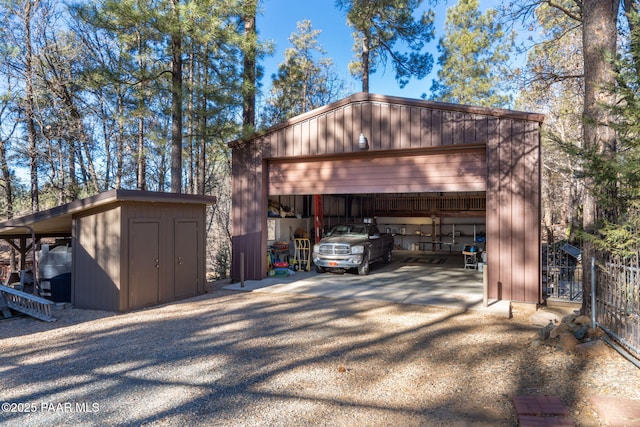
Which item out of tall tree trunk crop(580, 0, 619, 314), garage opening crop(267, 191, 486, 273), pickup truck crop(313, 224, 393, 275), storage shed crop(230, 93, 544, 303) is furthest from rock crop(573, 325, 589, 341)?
garage opening crop(267, 191, 486, 273)

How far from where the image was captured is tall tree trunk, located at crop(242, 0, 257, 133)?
10016 mm

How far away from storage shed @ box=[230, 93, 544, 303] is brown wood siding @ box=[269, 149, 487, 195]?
0.02m

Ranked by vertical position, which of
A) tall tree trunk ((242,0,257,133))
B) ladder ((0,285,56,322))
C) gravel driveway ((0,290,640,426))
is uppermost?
tall tree trunk ((242,0,257,133))

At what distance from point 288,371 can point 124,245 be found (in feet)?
14.3

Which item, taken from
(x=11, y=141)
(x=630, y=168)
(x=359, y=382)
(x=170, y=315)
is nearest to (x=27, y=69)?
(x=11, y=141)

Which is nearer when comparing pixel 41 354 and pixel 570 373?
pixel 570 373

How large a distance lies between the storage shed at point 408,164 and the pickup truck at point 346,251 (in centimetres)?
202

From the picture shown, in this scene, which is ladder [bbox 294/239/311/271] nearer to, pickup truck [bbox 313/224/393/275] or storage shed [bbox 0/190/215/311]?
pickup truck [bbox 313/224/393/275]

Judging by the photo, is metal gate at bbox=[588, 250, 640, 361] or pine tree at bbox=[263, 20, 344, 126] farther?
pine tree at bbox=[263, 20, 344, 126]

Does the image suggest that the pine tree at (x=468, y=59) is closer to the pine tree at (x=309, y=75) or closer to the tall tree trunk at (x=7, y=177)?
the pine tree at (x=309, y=75)

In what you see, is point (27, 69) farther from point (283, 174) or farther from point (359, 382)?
point (359, 382)

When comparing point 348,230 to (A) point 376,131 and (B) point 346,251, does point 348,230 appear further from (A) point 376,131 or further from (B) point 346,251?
(A) point 376,131

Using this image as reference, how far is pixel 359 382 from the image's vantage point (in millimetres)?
3906

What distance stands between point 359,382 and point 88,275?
5878 mm
